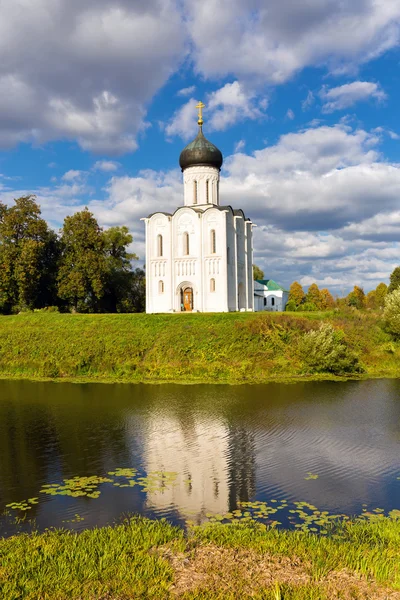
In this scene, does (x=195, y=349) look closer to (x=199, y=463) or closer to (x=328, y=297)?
(x=199, y=463)

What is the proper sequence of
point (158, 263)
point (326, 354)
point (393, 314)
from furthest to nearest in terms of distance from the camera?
point (158, 263)
point (393, 314)
point (326, 354)

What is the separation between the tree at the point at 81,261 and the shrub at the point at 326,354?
18.9m

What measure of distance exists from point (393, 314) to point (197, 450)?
1763 centimetres

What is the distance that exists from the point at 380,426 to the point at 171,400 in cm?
660

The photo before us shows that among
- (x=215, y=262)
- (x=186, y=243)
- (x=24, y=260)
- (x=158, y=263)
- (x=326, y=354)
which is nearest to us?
(x=326, y=354)

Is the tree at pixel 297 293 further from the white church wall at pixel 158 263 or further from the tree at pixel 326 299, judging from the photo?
the white church wall at pixel 158 263

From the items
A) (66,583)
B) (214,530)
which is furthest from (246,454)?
(66,583)

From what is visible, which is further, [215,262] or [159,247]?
[159,247]

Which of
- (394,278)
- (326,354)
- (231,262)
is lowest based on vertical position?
(326,354)

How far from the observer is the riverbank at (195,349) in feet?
70.5

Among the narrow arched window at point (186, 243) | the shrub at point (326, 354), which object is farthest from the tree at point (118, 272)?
the shrub at point (326, 354)

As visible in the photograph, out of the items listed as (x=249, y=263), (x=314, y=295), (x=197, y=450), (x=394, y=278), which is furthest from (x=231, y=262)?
(x=314, y=295)

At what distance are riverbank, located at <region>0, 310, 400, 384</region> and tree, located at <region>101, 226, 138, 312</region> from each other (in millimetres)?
14525

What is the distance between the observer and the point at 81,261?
3612 cm
